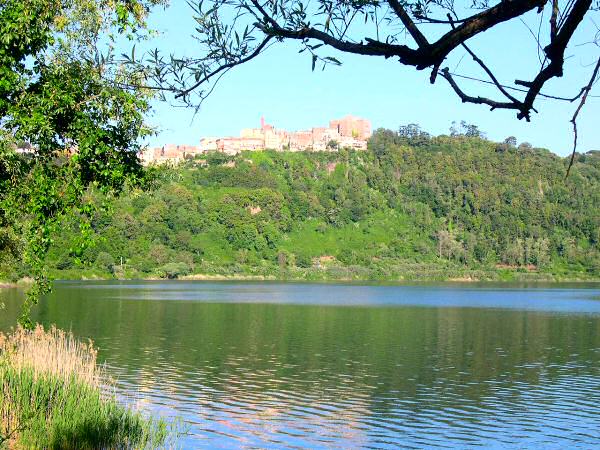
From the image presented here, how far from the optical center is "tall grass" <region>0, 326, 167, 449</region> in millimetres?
15314

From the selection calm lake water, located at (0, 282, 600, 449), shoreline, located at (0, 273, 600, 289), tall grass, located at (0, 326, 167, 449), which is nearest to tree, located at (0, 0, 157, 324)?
tall grass, located at (0, 326, 167, 449)

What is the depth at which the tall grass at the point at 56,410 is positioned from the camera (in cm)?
1531

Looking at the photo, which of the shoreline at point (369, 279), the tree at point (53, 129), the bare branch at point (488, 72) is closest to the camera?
the bare branch at point (488, 72)

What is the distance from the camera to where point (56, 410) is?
52.5 feet

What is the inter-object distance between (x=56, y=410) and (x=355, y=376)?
63.9ft

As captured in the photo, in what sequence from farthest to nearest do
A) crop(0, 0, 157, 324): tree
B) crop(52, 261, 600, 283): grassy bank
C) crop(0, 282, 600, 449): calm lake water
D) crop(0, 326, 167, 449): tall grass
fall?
crop(52, 261, 600, 283): grassy bank
crop(0, 282, 600, 449): calm lake water
crop(0, 326, 167, 449): tall grass
crop(0, 0, 157, 324): tree

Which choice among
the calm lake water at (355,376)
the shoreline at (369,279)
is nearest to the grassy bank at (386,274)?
the shoreline at (369,279)

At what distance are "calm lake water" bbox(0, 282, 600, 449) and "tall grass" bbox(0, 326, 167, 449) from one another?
449 centimetres

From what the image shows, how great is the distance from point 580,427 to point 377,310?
5144 cm

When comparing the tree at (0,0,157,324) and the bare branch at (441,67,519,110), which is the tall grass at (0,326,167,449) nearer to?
the tree at (0,0,157,324)

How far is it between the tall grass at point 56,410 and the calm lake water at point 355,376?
4.49 m

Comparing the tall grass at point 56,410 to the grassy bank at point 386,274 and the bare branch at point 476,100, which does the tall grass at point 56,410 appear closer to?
the bare branch at point 476,100

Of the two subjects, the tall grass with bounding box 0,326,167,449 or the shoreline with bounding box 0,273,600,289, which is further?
the shoreline with bounding box 0,273,600,289

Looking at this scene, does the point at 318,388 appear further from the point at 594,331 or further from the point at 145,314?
the point at 145,314
